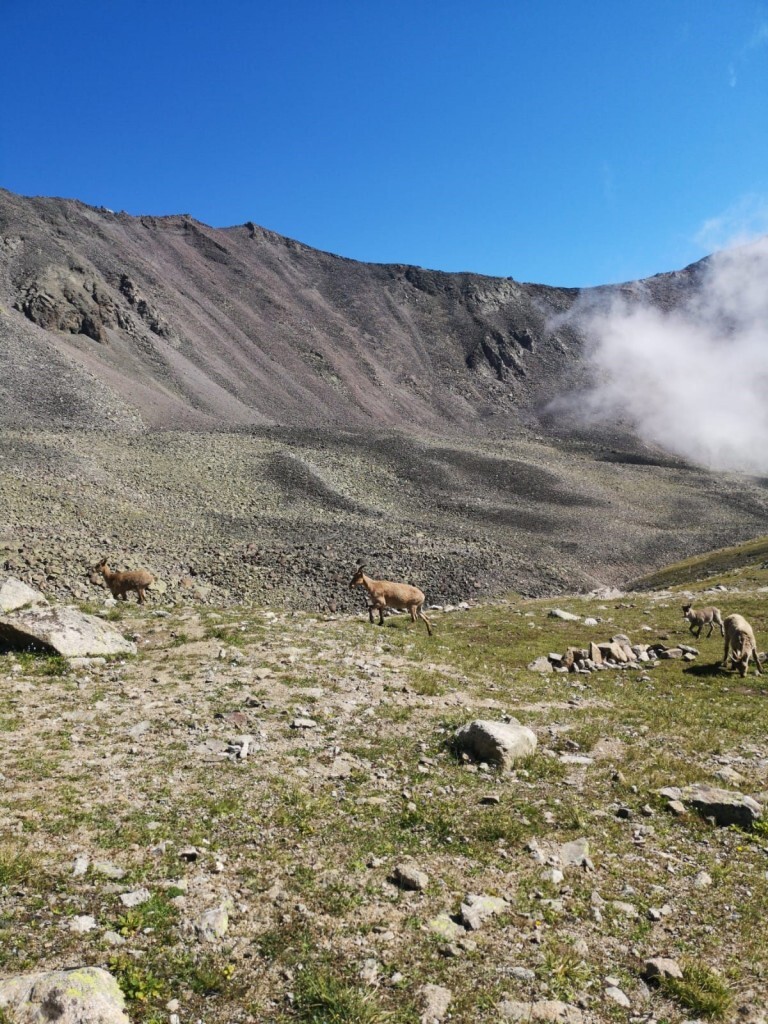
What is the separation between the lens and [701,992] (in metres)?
6.64

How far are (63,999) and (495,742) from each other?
8610 mm

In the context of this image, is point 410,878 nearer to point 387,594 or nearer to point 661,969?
point 661,969

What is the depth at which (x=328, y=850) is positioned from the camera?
30.0 ft

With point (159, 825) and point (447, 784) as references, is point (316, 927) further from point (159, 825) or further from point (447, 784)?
Answer: point (447, 784)

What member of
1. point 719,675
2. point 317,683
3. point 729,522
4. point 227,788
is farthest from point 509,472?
point 227,788

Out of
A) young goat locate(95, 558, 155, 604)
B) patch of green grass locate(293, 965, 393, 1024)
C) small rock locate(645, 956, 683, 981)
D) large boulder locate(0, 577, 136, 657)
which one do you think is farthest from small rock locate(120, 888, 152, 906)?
young goat locate(95, 558, 155, 604)

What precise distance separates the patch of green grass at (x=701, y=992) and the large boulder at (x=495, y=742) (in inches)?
215

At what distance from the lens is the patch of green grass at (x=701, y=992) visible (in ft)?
21.3

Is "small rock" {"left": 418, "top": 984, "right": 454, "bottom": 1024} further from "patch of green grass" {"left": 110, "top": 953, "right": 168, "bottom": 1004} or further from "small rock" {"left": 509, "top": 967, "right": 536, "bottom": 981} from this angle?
"patch of green grass" {"left": 110, "top": 953, "right": 168, "bottom": 1004}

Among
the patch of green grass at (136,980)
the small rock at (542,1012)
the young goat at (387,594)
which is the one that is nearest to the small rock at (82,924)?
the patch of green grass at (136,980)

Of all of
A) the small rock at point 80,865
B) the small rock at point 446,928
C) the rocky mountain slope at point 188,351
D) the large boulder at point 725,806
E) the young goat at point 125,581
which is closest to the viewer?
the small rock at point 446,928

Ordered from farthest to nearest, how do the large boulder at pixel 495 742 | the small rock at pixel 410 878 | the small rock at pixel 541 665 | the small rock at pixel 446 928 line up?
the small rock at pixel 541 665 < the large boulder at pixel 495 742 < the small rock at pixel 410 878 < the small rock at pixel 446 928

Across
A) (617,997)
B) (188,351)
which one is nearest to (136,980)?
(617,997)

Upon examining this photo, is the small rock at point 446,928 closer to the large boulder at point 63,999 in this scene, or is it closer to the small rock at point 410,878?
the small rock at point 410,878
